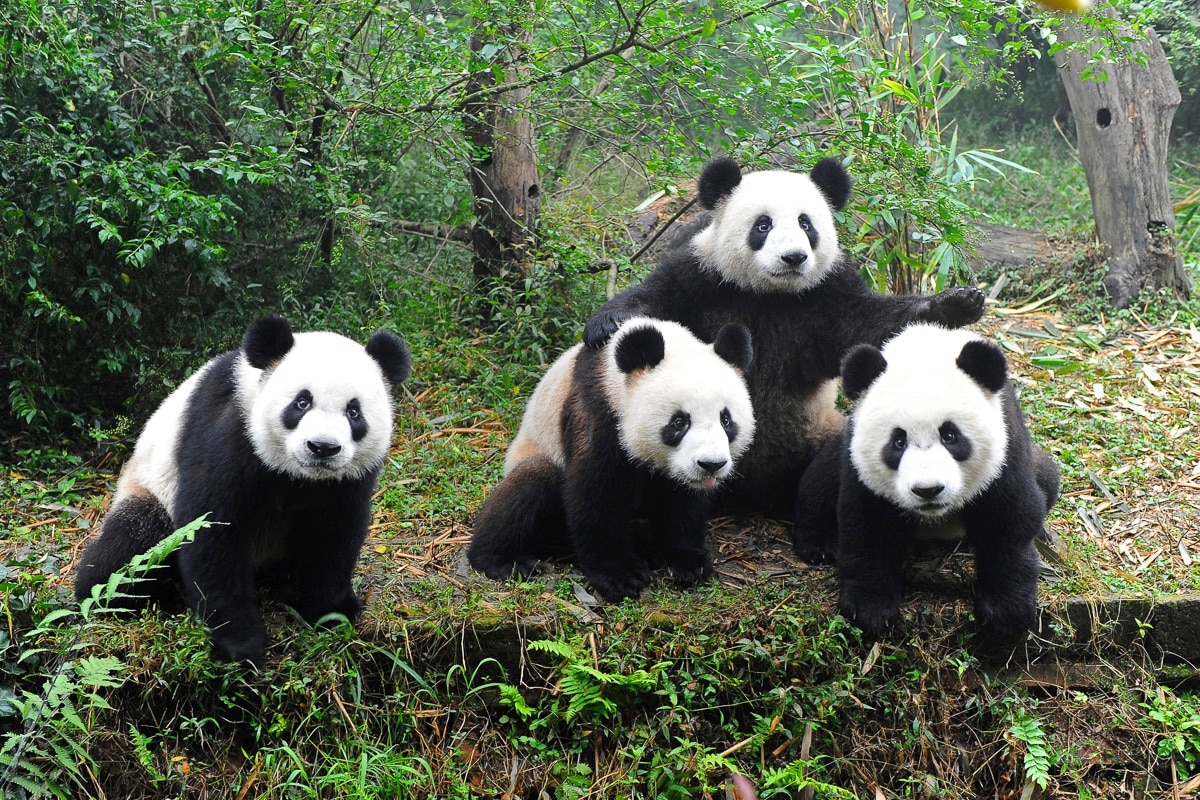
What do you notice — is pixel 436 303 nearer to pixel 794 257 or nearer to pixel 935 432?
pixel 794 257

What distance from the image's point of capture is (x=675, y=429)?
14.1 feet

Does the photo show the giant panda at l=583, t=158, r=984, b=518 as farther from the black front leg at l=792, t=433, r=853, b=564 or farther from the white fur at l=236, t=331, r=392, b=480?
the white fur at l=236, t=331, r=392, b=480

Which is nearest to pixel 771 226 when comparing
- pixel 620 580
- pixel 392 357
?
pixel 620 580

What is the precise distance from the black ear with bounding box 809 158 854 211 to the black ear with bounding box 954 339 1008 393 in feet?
4.85

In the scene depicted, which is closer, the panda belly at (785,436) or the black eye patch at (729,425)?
the black eye patch at (729,425)

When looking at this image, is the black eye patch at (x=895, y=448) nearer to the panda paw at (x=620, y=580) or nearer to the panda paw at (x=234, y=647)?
the panda paw at (x=620, y=580)

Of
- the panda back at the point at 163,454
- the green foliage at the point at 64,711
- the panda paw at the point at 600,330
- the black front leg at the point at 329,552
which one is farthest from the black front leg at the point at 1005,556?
the panda back at the point at 163,454

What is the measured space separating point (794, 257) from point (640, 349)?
93 cm

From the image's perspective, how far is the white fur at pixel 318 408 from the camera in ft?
12.0

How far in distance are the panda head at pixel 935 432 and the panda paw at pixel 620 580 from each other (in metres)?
1.09

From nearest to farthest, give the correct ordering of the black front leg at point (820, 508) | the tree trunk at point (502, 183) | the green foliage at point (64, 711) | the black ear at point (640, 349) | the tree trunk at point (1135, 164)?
the green foliage at point (64, 711) < the black ear at point (640, 349) < the black front leg at point (820, 508) < the tree trunk at point (502, 183) < the tree trunk at point (1135, 164)

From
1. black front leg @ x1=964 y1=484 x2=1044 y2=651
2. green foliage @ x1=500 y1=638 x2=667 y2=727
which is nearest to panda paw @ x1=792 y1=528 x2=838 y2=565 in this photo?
black front leg @ x1=964 y1=484 x2=1044 y2=651

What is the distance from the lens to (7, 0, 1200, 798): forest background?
3861mm

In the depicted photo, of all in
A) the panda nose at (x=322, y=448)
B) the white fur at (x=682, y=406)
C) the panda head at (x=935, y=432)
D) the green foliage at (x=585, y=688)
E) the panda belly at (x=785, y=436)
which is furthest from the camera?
the panda belly at (x=785, y=436)
